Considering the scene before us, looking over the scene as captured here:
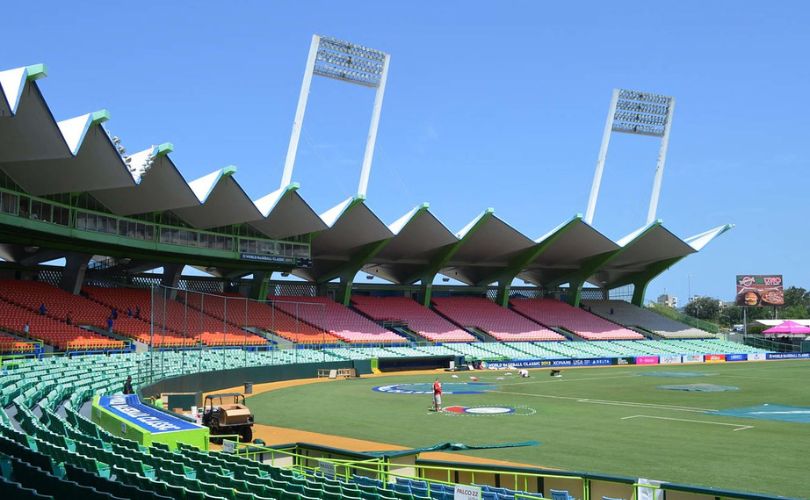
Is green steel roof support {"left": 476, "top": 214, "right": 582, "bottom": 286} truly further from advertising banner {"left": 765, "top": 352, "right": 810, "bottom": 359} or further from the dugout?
advertising banner {"left": 765, "top": 352, "right": 810, "bottom": 359}

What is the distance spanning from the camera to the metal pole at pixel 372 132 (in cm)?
6041

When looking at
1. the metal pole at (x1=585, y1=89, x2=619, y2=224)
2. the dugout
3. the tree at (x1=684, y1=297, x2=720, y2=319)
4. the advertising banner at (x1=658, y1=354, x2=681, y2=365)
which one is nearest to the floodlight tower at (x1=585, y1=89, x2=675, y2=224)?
the metal pole at (x1=585, y1=89, x2=619, y2=224)

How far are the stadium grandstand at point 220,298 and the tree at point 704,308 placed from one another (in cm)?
9409

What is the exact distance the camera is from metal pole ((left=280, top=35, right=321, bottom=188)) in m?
56.1

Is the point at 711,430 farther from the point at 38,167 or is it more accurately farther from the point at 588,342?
the point at 588,342

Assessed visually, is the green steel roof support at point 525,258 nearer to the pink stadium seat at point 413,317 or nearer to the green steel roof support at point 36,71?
the pink stadium seat at point 413,317

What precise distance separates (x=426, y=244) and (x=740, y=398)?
1412 inches

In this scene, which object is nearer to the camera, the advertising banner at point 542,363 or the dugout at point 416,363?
the dugout at point 416,363

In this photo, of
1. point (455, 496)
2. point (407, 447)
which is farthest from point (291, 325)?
point (455, 496)

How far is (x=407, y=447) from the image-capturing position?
21.9 metres

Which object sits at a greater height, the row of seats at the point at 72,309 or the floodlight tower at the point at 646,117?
the floodlight tower at the point at 646,117

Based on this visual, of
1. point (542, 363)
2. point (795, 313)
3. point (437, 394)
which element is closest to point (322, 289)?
point (542, 363)

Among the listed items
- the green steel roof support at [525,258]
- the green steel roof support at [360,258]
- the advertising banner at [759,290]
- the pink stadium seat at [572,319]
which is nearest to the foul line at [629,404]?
the green steel roof support at [360,258]

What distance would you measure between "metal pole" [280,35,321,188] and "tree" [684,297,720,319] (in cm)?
14053
